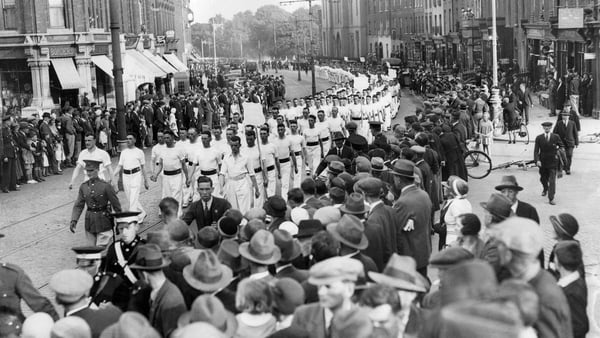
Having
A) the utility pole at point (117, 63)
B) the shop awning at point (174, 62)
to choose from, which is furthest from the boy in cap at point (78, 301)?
the shop awning at point (174, 62)

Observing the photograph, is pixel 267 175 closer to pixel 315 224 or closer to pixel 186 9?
pixel 315 224

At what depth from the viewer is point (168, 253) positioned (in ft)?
26.5

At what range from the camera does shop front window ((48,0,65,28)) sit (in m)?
36.8

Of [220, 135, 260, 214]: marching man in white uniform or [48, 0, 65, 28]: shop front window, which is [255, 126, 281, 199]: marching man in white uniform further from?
[48, 0, 65, 28]: shop front window

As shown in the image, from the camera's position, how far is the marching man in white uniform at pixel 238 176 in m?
15.8

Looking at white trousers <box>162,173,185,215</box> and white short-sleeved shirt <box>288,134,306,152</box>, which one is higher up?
white short-sleeved shirt <box>288,134,306,152</box>

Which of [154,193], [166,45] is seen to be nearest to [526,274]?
[154,193]

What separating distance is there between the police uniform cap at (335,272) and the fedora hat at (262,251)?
2.48 ft

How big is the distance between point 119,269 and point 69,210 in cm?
1060

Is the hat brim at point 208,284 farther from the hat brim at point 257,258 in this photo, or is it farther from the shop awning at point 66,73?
the shop awning at point 66,73

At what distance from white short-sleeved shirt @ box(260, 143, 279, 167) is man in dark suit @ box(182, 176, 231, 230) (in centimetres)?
501

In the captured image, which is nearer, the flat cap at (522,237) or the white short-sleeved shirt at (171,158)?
the flat cap at (522,237)

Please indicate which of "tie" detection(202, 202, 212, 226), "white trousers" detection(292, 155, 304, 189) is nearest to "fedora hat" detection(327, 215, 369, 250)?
"tie" detection(202, 202, 212, 226)

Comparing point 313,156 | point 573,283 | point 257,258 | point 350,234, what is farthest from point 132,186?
point 573,283
